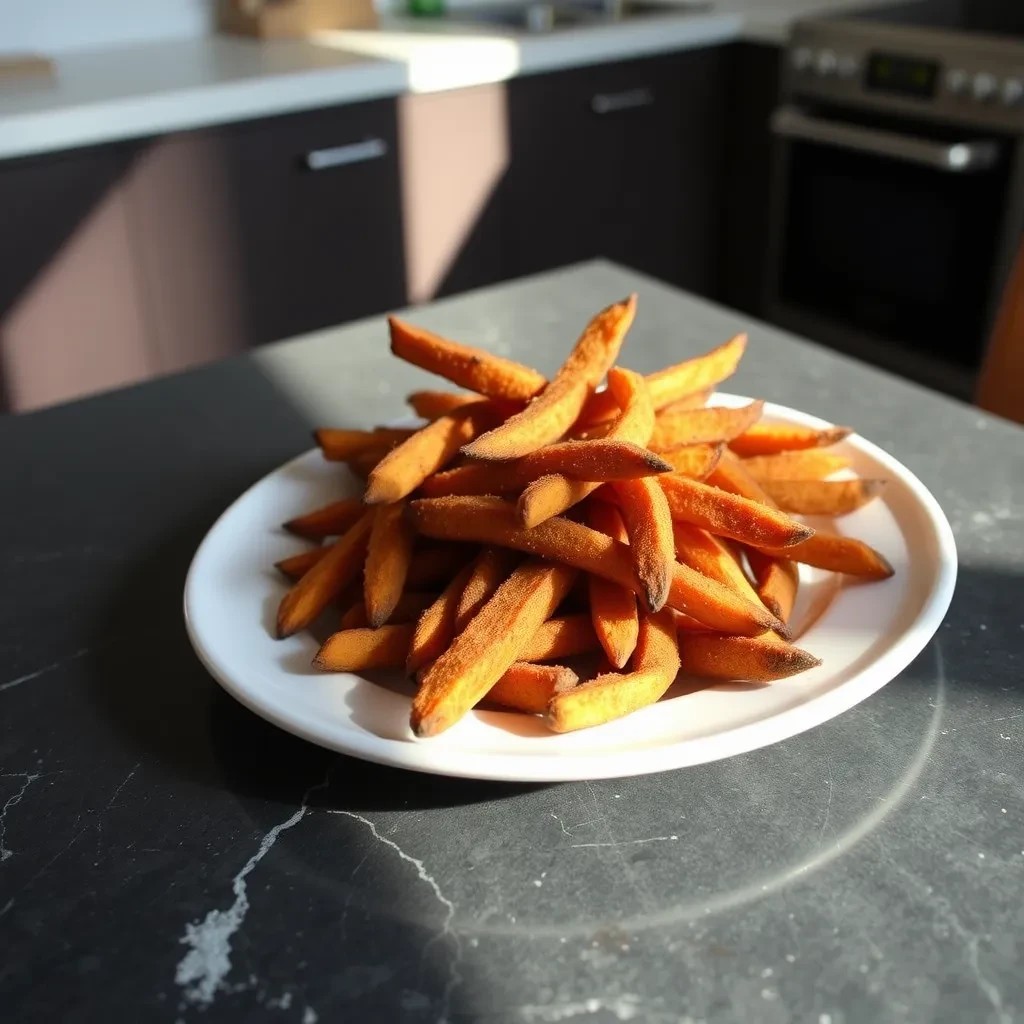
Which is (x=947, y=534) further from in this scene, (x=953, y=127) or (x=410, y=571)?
(x=953, y=127)

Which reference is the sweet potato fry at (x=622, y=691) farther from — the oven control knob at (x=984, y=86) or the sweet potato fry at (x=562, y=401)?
the oven control knob at (x=984, y=86)

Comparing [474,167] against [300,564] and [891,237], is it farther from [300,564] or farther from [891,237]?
[300,564]

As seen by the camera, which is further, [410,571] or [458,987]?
[410,571]

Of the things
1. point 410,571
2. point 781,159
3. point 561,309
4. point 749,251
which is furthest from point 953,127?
point 410,571

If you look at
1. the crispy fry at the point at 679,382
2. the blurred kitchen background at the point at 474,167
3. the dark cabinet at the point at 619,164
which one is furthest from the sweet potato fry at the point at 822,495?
the dark cabinet at the point at 619,164

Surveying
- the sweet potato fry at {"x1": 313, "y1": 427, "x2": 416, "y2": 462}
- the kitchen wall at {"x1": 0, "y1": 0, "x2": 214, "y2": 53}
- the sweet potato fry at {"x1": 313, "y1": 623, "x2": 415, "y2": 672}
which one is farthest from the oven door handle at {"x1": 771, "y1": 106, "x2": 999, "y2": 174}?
the sweet potato fry at {"x1": 313, "y1": 623, "x2": 415, "y2": 672}

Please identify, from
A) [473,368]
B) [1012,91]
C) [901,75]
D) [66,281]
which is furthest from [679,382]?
[901,75]
